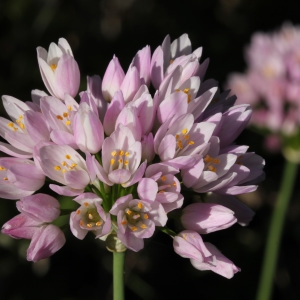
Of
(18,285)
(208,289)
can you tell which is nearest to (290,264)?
(208,289)

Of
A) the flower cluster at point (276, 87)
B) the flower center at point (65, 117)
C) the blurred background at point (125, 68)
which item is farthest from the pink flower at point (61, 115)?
the flower cluster at point (276, 87)

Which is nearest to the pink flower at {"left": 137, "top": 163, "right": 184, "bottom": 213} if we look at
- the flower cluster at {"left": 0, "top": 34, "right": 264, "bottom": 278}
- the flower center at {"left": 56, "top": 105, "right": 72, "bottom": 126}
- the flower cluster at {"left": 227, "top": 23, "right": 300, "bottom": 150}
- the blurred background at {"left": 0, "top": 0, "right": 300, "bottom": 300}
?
the flower cluster at {"left": 0, "top": 34, "right": 264, "bottom": 278}

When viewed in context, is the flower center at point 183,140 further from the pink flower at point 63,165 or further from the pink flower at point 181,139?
the pink flower at point 63,165

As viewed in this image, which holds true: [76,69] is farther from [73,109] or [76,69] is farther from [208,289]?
[208,289]

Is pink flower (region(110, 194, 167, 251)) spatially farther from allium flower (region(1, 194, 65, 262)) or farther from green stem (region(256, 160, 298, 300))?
green stem (region(256, 160, 298, 300))

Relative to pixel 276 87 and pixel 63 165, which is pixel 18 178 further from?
pixel 276 87
